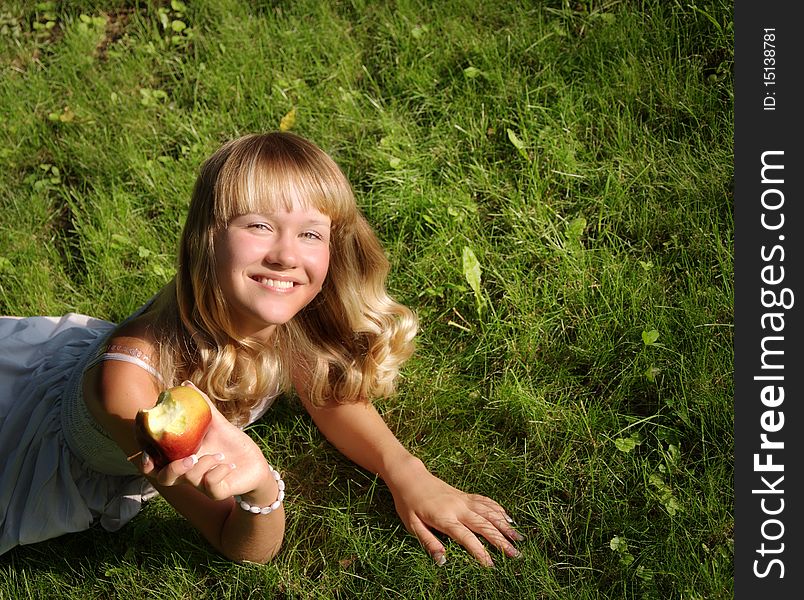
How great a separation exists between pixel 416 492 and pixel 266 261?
893mm

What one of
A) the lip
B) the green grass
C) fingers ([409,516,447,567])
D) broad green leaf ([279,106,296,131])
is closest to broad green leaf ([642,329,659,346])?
the green grass

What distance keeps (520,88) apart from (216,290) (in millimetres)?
1833

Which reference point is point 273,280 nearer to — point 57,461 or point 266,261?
point 266,261

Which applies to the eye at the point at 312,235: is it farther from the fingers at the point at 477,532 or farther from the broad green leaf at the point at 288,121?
the broad green leaf at the point at 288,121

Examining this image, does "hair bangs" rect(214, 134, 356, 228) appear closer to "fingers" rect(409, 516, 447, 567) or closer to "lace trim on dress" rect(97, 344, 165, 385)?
"lace trim on dress" rect(97, 344, 165, 385)

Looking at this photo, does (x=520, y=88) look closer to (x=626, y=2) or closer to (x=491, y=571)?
(x=626, y=2)

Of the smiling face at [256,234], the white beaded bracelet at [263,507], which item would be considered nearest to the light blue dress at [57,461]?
the smiling face at [256,234]

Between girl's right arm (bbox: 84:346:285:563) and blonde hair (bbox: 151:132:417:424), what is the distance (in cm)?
15

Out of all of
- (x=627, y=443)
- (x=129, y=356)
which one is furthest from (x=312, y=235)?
(x=627, y=443)

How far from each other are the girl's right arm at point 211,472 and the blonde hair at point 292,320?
0.51 ft

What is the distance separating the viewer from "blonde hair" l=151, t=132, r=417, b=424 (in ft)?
8.16

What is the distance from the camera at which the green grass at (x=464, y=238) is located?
273 centimetres

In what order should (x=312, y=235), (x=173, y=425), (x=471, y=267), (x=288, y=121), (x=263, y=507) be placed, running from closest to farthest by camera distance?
(x=173, y=425)
(x=263, y=507)
(x=312, y=235)
(x=471, y=267)
(x=288, y=121)

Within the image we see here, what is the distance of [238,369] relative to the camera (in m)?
2.71
